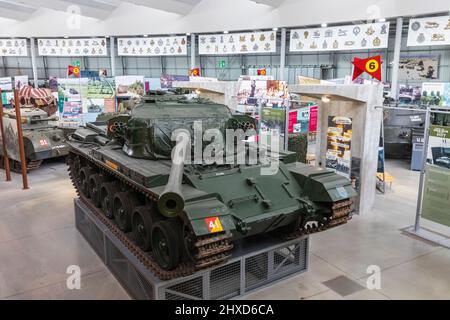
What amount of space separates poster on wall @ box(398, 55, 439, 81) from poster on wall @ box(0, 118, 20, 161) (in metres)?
18.6

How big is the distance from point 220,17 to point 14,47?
17.5m

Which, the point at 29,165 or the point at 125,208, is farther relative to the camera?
the point at 29,165

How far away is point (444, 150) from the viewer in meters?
7.44

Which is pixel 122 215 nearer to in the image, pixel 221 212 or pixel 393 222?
pixel 221 212

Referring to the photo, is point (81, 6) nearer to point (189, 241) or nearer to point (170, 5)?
point (170, 5)

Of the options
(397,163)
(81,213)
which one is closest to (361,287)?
(81,213)

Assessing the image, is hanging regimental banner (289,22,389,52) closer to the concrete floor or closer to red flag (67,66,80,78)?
the concrete floor

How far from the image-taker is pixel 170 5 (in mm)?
24125

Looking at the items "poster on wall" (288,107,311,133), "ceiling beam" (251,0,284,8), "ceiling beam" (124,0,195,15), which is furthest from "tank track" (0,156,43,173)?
"ceiling beam" (251,0,284,8)

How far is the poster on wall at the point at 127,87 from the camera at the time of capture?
18000 millimetres

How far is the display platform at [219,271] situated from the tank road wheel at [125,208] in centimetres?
25

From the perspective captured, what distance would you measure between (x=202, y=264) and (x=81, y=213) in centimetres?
402

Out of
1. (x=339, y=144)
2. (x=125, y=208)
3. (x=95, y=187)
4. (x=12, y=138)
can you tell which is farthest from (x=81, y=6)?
(x=125, y=208)

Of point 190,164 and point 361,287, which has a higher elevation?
point 190,164
